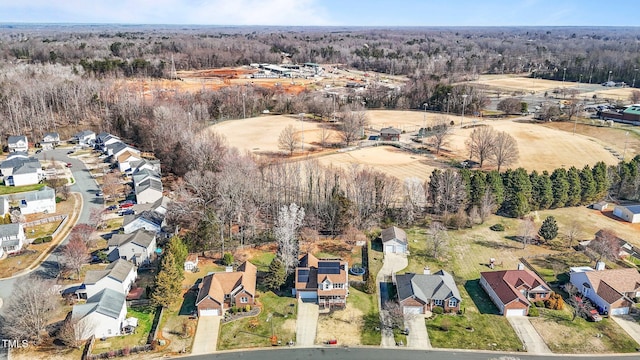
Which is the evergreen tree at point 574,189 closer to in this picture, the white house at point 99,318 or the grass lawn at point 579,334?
the grass lawn at point 579,334

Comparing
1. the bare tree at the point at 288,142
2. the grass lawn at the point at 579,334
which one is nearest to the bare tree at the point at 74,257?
the grass lawn at the point at 579,334

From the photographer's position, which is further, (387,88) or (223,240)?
(387,88)

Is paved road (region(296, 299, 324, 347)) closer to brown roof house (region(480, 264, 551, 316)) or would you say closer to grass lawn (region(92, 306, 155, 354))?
grass lawn (region(92, 306, 155, 354))

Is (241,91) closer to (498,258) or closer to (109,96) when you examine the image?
(109,96)

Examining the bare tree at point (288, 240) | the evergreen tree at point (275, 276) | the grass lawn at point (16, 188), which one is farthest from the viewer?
the grass lawn at point (16, 188)

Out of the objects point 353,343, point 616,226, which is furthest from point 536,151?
point 353,343
